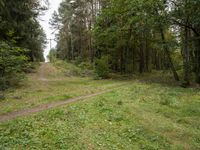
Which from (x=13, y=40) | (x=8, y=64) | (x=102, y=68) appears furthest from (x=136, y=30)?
(x=8, y=64)

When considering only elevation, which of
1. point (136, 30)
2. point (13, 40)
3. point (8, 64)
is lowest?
point (8, 64)

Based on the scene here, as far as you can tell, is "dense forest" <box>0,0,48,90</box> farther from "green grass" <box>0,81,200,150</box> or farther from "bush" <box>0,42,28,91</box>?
"green grass" <box>0,81,200,150</box>

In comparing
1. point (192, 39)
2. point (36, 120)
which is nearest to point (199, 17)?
point (192, 39)

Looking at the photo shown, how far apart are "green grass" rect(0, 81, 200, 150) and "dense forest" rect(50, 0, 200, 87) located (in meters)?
8.32

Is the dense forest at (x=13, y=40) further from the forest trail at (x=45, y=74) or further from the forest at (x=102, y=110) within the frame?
the forest trail at (x=45, y=74)

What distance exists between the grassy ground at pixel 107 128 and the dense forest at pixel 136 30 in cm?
827

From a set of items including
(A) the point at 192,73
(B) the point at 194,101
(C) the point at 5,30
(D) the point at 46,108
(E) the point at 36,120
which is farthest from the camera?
(A) the point at 192,73

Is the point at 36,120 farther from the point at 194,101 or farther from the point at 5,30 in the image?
the point at 5,30

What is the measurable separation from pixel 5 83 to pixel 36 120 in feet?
26.2

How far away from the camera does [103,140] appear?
7285 mm

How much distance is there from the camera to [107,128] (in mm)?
8258

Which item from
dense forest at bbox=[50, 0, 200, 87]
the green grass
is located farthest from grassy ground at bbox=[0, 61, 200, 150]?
dense forest at bbox=[50, 0, 200, 87]

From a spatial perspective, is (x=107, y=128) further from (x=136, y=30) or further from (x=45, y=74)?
(x=45, y=74)

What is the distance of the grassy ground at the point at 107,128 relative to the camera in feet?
22.6
